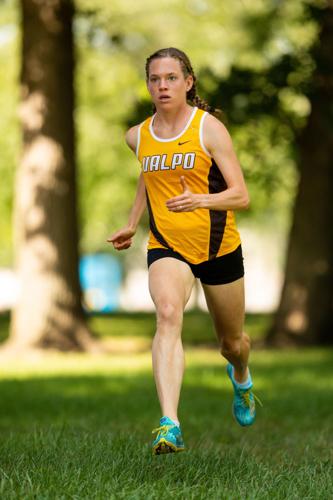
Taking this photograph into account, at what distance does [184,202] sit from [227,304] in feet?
3.75

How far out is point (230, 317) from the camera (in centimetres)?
689

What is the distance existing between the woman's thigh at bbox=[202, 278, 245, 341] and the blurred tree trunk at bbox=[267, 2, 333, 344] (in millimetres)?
12177

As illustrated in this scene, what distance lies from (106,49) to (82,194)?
6.60 m

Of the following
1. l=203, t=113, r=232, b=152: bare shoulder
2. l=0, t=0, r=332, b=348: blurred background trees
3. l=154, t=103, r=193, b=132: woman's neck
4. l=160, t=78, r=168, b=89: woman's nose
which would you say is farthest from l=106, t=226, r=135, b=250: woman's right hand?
l=0, t=0, r=332, b=348: blurred background trees

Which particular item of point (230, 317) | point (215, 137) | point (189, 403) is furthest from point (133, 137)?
point (189, 403)

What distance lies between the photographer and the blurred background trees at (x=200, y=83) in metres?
18.8

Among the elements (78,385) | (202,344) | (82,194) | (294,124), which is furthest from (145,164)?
(82,194)

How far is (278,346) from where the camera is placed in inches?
791

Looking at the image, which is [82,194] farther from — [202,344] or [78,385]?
[78,385]

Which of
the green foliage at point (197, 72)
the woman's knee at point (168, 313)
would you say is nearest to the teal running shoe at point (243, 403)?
the woman's knee at point (168, 313)

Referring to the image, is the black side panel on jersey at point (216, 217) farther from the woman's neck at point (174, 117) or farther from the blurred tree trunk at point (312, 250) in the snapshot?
the blurred tree trunk at point (312, 250)

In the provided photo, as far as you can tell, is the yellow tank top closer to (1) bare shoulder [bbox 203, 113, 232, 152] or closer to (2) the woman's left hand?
(1) bare shoulder [bbox 203, 113, 232, 152]

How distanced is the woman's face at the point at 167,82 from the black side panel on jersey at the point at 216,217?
43 centimetres

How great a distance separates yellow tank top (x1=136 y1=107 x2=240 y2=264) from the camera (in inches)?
246
